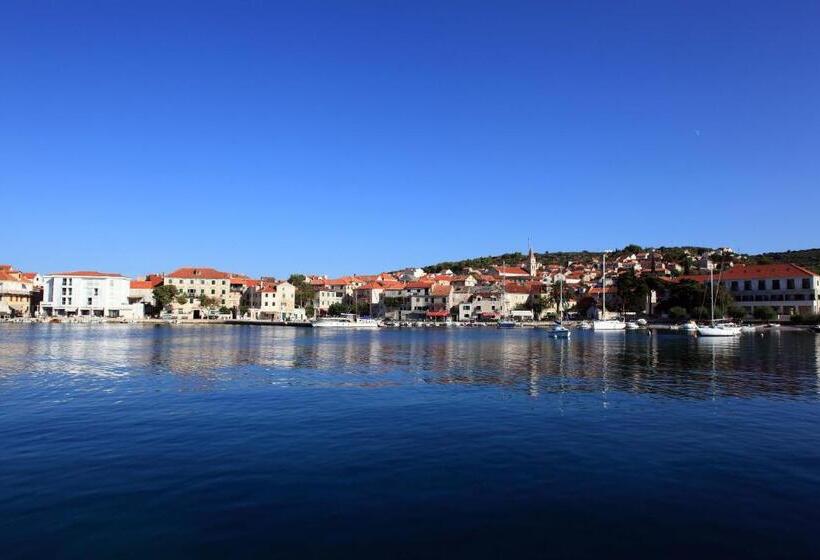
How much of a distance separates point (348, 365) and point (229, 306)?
370 ft

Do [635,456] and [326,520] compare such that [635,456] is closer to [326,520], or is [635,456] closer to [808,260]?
[326,520]

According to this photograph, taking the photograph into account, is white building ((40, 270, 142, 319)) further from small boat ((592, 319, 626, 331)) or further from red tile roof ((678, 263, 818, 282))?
red tile roof ((678, 263, 818, 282))

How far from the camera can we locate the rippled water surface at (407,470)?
845 cm

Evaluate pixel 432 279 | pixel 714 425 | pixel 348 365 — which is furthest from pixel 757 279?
pixel 714 425

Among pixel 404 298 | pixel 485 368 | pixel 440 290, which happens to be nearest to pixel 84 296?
pixel 404 298

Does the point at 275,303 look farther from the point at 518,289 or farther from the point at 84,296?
the point at 518,289

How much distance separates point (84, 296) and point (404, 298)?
2740 inches

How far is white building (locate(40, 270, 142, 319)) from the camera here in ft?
417

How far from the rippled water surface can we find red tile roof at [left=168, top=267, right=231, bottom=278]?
386 feet

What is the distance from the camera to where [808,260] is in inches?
7475

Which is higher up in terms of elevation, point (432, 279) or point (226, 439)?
point (432, 279)

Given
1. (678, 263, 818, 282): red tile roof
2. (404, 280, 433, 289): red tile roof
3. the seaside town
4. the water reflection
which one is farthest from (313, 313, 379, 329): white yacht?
(678, 263, 818, 282): red tile roof

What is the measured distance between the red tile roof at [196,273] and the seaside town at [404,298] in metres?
0.25

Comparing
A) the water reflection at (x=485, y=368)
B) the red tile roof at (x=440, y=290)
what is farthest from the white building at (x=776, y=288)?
the water reflection at (x=485, y=368)
